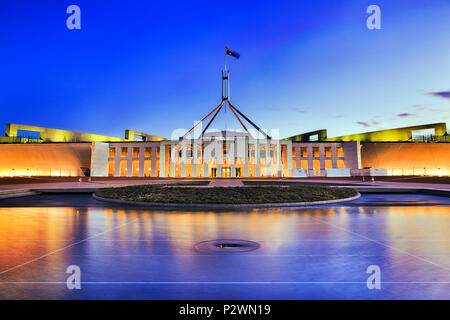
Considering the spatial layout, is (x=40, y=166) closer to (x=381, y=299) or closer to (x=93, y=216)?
(x=93, y=216)

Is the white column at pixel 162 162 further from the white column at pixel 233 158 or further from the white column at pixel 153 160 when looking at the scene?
the white column at pixel 233 158

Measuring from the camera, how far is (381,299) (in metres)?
3.59

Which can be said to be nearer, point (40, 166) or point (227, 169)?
point (227, 169)

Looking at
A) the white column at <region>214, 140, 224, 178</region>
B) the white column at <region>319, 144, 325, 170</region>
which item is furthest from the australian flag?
the white column at <region>319, 144, 325, 170</region>

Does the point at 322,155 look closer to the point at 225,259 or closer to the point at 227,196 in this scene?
the point at 227,196

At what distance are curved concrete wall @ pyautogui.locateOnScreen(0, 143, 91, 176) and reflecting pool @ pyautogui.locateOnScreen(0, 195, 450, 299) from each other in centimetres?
5660

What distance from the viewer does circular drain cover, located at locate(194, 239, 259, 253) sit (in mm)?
6152

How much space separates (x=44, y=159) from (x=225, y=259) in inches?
2663

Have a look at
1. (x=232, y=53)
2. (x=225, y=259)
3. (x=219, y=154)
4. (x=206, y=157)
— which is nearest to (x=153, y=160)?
(x=206, y=157)

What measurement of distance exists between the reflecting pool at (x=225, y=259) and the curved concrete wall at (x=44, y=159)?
186 ft

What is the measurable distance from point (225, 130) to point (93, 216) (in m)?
61.6

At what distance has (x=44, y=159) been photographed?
62.0 meters
